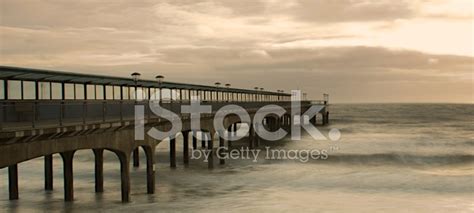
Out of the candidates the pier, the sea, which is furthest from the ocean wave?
the pier

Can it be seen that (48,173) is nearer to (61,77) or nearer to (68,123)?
(61,77)

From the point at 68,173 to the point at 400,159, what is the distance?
3009cm

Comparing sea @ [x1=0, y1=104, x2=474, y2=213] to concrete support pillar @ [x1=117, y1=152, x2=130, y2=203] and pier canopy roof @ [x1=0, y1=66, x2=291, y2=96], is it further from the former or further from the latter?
pier canopy roof @ [x1=0, y1=66, x2=291, y2=96]

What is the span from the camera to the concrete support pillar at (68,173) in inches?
938

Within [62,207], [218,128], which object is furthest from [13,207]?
[218,128]

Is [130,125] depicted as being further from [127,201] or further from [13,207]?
[13,207]

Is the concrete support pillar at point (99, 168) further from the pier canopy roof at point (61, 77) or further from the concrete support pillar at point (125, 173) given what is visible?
the pier canopy roof at point (61, 77)

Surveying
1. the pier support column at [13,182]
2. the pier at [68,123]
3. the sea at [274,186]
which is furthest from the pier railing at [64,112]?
the pier support column at [13,182]

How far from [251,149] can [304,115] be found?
146ft

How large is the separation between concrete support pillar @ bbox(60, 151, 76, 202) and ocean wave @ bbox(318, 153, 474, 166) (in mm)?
23697

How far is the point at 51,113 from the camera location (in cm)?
1911

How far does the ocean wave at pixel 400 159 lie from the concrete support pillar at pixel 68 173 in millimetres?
23697

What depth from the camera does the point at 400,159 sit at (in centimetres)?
4547

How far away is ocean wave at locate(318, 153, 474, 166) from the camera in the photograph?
141 feet
